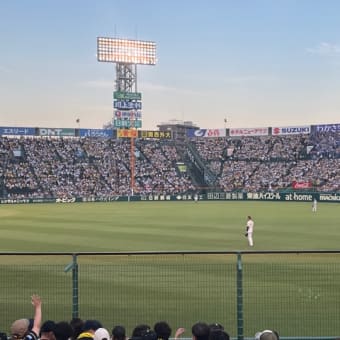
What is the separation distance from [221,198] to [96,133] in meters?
27.4

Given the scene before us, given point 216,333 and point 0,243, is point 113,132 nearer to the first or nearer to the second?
point 0,243

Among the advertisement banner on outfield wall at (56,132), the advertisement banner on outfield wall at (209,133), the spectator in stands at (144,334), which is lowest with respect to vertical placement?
the spectator in stands at (144,334)

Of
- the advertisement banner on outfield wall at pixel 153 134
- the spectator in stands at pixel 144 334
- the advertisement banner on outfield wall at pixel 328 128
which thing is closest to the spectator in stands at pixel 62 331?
the spectator in stands at pixel 144 334

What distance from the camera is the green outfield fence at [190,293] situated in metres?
10.9

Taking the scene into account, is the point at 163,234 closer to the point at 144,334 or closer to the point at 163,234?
the point at 163,234

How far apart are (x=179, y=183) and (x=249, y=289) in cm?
7382

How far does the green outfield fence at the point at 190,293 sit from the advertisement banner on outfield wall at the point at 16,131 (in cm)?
7039

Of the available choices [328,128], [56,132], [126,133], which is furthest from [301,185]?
[56,132]

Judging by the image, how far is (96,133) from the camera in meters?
92.8

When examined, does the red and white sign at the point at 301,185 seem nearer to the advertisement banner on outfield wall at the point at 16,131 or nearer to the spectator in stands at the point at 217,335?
the advertisement banner on outfield wall at the point at 16,131

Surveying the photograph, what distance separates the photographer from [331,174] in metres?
79.8

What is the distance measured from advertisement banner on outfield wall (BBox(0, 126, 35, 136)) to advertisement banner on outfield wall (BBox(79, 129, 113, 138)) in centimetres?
855

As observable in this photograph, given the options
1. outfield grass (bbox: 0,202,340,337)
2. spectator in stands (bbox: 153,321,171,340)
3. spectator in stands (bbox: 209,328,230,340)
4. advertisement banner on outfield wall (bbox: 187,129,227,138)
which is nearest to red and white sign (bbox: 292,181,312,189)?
advertisement banner on outfield wall (bbox: 187,129,227,138)

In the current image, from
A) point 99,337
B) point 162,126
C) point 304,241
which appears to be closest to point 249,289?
point 99,337
